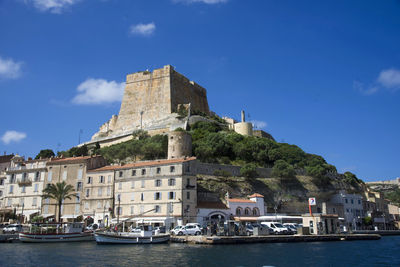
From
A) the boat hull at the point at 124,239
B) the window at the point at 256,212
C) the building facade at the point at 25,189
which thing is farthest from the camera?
the building facade at the point at 25,189

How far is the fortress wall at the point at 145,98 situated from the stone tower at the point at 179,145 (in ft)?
78.1

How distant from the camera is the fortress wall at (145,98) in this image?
8512 cm

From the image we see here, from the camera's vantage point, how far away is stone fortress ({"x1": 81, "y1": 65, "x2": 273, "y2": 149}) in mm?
80438

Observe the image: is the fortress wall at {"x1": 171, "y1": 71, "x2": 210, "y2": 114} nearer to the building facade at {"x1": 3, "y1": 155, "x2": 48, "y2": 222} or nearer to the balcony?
the building facade at {"x1": 3, "y1": 155, "x2": 48, "y2": 222}

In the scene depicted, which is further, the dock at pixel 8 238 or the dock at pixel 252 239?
the dock at pixel 8 238

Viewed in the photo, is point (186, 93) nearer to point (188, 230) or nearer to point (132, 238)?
point (188, 230)

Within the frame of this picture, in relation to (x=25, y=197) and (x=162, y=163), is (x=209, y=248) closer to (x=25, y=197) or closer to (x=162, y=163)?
(x=162, y=163)

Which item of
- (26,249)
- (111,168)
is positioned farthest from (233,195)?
(26,249)

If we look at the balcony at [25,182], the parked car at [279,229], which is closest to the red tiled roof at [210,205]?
the parked car at [279,229]

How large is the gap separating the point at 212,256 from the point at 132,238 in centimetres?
1246

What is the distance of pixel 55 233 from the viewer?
40.8 metres

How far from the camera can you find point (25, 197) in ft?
175

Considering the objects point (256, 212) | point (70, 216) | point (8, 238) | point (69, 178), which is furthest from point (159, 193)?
point (8, 238)

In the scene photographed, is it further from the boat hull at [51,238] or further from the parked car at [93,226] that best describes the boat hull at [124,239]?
the parked car at [93,226]
